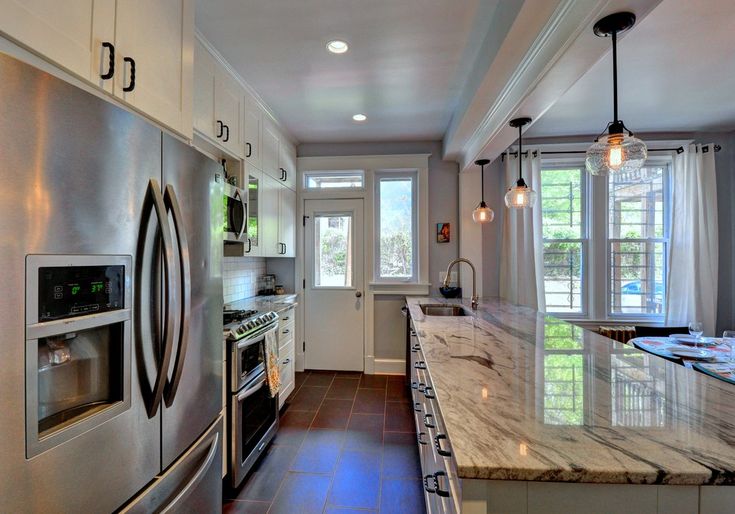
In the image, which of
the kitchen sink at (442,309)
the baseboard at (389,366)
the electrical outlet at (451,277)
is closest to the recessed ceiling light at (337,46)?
the kitchen sink at (442,309)

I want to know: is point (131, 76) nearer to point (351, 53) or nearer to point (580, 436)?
point (351, 53)

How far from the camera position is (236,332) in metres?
1.89

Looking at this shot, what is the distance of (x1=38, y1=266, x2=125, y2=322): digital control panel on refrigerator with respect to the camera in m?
Result: 0.74

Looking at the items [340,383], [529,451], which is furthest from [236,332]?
[340,383]

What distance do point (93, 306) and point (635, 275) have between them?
15.8 ft

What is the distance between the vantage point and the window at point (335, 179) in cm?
401

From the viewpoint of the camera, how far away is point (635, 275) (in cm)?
380

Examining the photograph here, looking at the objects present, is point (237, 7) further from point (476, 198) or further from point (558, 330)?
point (476, 198)

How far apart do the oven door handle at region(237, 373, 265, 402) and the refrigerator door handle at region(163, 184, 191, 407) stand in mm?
910

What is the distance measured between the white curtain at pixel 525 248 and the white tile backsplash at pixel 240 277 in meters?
2.76

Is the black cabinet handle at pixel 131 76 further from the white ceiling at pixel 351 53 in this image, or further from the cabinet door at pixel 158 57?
the white ceiling at pixel 351 53

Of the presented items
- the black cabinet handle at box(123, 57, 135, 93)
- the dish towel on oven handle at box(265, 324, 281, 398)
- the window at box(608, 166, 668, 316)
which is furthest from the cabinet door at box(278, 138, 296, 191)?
the window at box(608, 166, 668, 316)

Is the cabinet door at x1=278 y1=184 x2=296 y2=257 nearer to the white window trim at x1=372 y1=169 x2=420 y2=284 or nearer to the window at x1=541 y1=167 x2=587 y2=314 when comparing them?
the white window trim at x1=372 y1=169 x2=420 y2=284

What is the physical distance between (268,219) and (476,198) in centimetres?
233
